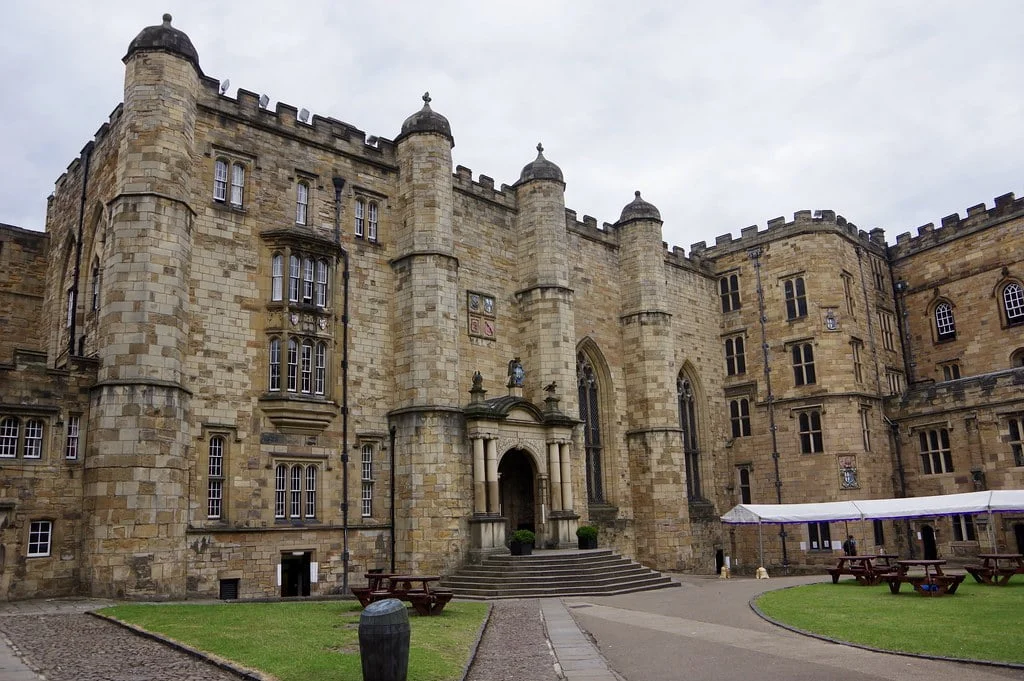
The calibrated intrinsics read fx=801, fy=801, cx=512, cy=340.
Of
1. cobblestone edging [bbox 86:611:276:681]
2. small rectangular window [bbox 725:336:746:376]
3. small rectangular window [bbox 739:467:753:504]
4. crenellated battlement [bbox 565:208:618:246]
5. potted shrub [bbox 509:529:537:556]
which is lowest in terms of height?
cobblestone edging [bbox 86:611:276:681]

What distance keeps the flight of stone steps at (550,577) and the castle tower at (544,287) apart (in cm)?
587

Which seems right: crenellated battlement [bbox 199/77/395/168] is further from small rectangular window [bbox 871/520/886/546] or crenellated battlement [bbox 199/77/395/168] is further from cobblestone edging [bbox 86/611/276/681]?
small rectangular window [bbox 871/520/886/546]

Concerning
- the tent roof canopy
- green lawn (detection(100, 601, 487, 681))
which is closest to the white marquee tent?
the tent roof canopy

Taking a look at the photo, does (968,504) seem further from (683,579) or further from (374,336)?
(374,336)

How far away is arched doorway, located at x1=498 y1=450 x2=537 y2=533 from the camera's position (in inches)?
1130

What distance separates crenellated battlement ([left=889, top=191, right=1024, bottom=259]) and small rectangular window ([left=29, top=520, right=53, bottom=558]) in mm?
37661

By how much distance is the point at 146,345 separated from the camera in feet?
65.9

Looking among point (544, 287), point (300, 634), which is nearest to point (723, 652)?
point (300, 634)

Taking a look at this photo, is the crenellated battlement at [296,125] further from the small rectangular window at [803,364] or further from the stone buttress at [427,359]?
the small rectangular window at [803,364]

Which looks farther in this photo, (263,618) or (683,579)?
(683,579)

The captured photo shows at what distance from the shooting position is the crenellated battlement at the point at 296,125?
77.7ft

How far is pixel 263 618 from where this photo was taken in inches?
619

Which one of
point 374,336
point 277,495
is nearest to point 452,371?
point 374,336

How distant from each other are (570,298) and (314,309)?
33.8 ft
